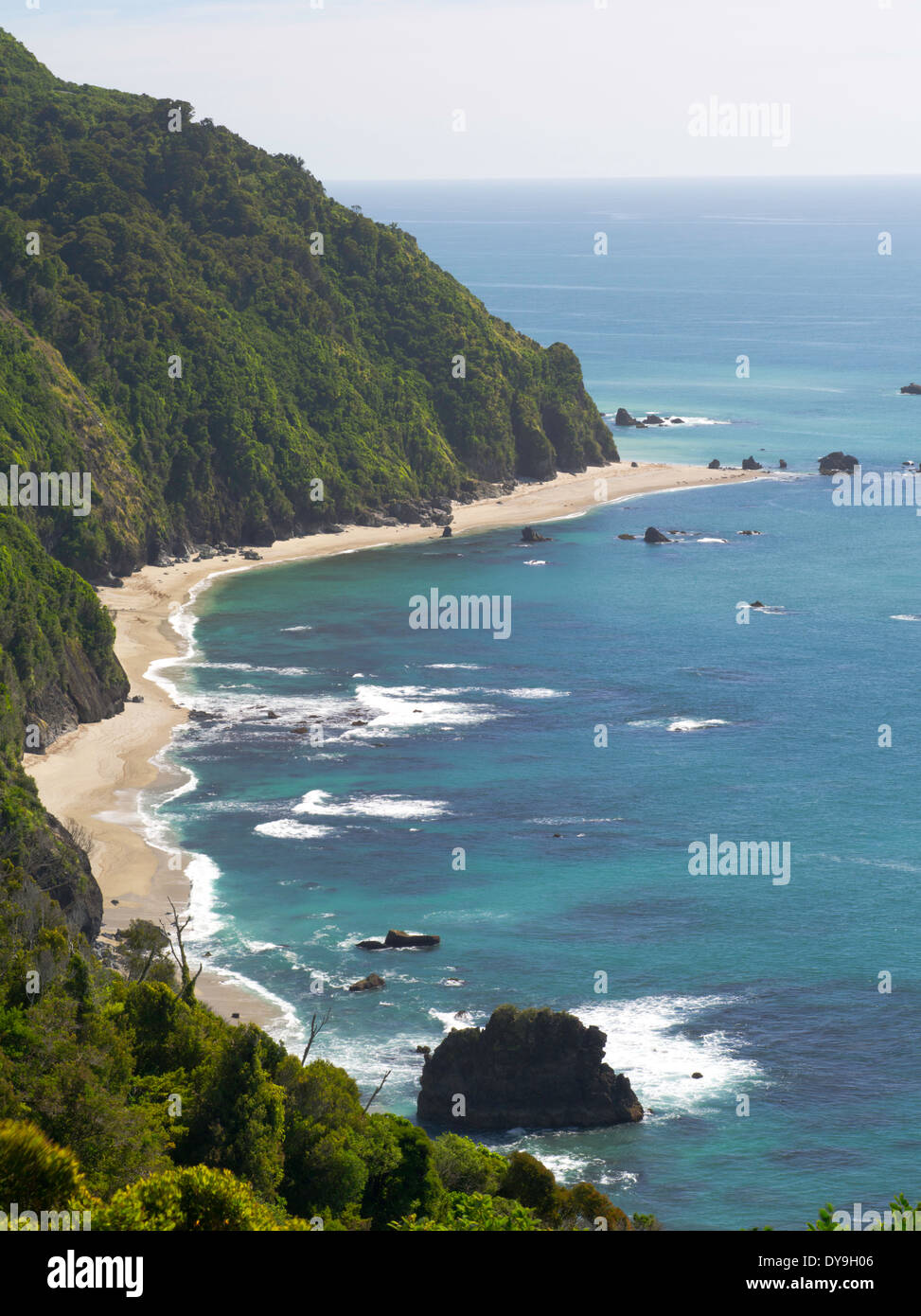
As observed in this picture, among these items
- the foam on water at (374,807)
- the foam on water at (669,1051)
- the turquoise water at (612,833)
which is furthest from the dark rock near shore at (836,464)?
the foam on water at (669,1051)

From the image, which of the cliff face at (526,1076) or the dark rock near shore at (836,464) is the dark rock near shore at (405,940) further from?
the dark rock near shore at (836,464)

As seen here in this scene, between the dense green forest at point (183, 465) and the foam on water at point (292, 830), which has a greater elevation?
the dense green forest at point (183, 465)

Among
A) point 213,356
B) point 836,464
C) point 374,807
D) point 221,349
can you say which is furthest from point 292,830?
point 836,464

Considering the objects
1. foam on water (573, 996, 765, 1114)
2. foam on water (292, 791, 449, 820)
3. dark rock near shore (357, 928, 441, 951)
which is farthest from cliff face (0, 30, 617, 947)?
foam on water (573, 996, 765, 1114)

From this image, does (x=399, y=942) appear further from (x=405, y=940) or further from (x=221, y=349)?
(x=221, y=349)

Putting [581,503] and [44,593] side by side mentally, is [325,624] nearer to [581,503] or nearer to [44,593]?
[44,593]

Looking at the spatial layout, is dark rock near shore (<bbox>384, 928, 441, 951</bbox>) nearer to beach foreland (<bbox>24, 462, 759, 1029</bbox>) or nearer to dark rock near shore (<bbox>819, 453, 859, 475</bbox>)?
beach foreland (<bbox>24, 462, 759, 1029</bbox>)
